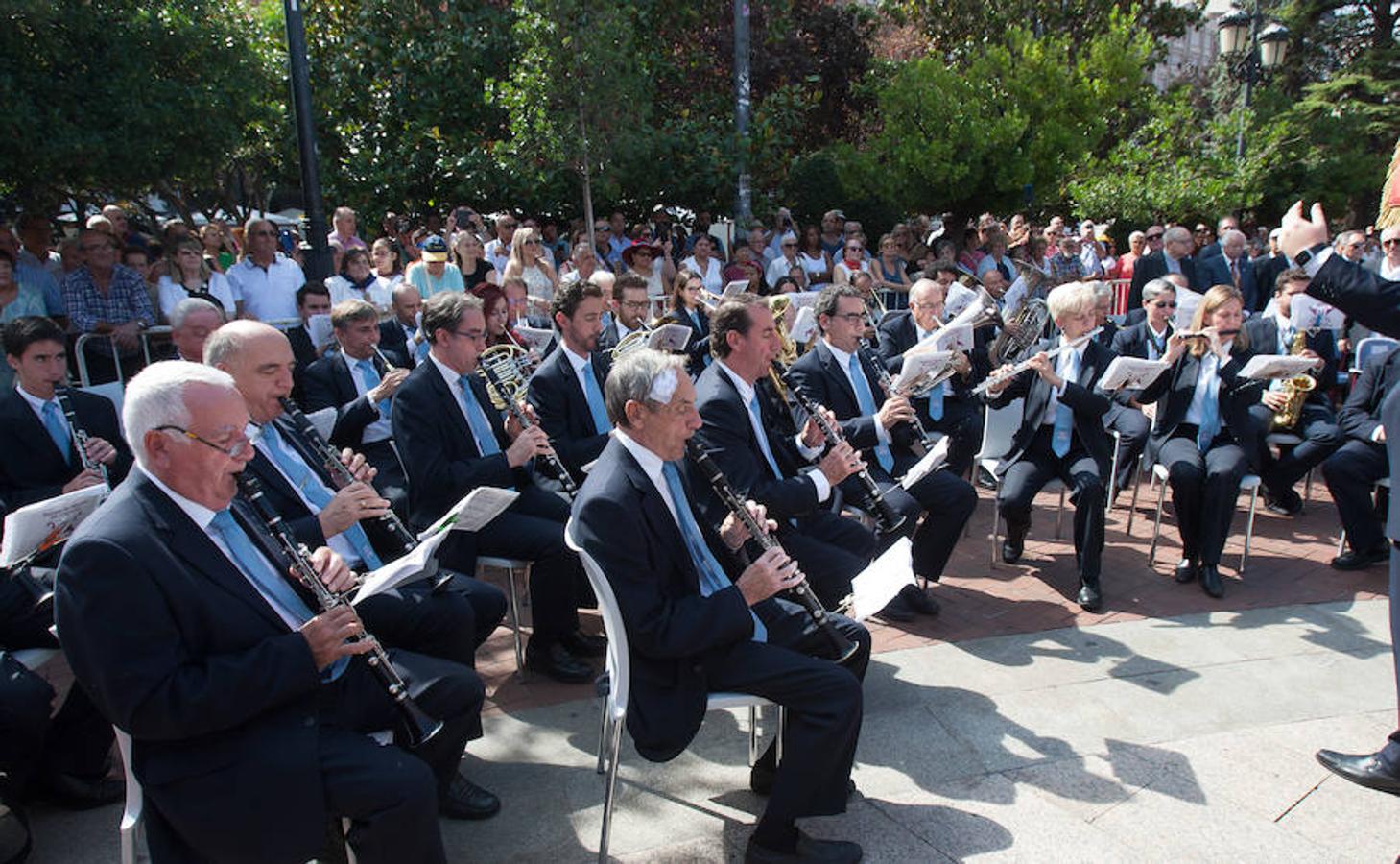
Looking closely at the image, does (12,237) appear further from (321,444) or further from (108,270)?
(321,444)

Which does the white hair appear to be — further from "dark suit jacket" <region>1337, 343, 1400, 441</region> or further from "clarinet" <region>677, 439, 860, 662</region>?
"dark suit jacket" <region>1337, 343, 1400, 441</region>

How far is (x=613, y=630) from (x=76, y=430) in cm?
302

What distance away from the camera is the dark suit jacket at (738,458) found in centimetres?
412

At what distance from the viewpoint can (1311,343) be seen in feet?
23.8

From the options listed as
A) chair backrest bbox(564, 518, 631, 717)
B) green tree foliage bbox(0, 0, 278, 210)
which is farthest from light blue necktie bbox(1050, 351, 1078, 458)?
green tree foliage bbox(0, 0, 278, 210)

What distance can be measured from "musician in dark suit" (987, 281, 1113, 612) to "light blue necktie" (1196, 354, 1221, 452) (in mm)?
566

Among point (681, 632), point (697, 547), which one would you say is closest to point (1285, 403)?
point (697, 547)

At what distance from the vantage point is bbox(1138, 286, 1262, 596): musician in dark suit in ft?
17.7

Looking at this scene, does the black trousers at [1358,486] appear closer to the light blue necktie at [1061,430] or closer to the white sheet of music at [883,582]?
the light blue necktie at [1061,430]

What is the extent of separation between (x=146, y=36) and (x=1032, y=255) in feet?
32.2

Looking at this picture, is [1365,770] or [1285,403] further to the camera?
[1285,403]

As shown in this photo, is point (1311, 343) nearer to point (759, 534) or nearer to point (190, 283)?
point (759, 534)

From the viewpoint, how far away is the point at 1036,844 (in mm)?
3152

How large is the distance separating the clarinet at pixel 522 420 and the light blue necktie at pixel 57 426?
195cm
